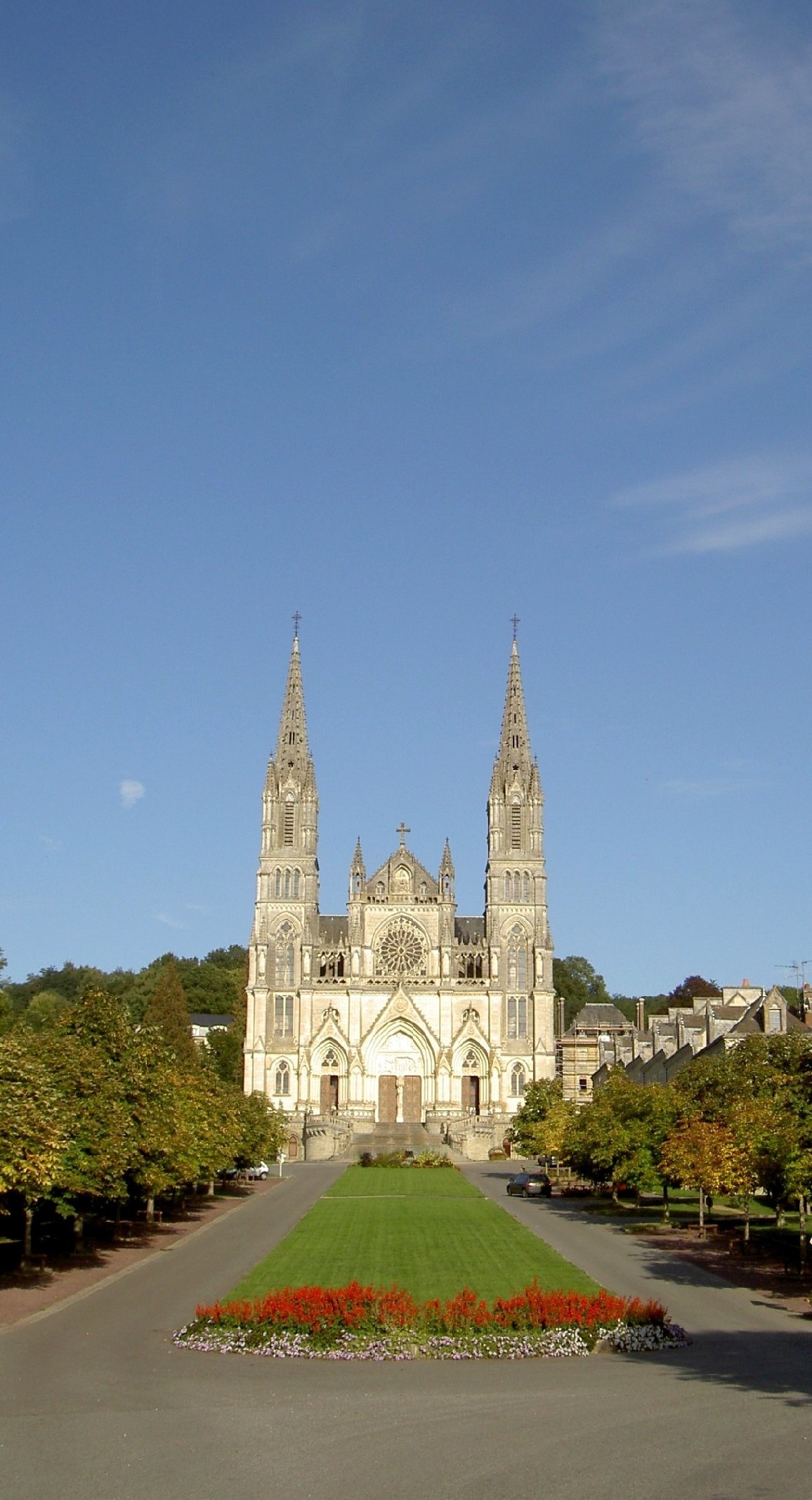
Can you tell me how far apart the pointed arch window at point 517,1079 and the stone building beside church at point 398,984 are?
106 mm

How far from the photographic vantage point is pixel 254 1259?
36.6m

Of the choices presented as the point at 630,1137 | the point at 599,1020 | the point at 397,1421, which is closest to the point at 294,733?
the point at 599,1020

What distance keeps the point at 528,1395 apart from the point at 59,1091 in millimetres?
17634

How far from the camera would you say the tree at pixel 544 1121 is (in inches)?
2505

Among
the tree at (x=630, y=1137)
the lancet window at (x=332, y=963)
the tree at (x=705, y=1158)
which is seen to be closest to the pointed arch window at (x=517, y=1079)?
the lancet window at (x=332, y=963)

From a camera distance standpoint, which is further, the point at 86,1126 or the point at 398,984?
the point at 398,984

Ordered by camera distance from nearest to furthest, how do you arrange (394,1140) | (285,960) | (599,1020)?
1. (394,1140)
2. (285,960)
3. (599,1020)

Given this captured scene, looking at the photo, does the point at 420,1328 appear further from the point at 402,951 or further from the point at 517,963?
the point at 402,951

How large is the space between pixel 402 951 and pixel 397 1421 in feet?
306

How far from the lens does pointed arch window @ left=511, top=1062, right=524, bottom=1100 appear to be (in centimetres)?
10738

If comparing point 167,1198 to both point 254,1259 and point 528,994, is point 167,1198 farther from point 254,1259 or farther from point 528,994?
point 528,994

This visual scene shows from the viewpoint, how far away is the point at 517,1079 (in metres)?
108

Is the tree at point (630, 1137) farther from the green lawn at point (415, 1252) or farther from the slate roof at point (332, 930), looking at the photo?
the slate roof at point (332, 930)

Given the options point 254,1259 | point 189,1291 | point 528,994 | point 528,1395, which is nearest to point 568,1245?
point 254,1259
